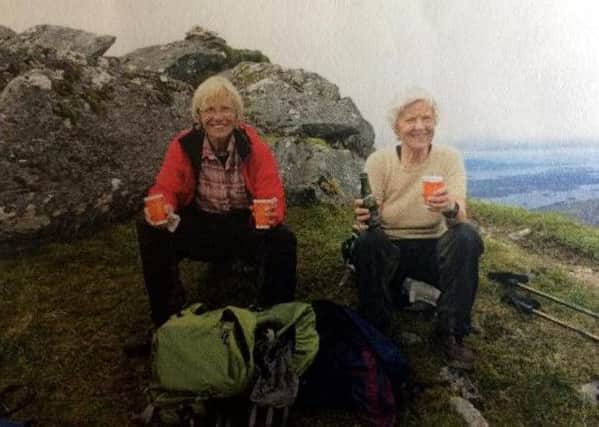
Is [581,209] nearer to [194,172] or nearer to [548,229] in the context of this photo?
[548,229]

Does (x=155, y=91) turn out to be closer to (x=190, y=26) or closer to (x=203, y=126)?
(x=190, y=26)

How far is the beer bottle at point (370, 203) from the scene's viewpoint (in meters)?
3.31

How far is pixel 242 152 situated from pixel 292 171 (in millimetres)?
1107

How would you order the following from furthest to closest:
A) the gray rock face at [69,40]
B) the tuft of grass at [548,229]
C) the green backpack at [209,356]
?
the tuft of grass at [548,229]
the gray rock face at [69,40]
the green backpack at [209,356]

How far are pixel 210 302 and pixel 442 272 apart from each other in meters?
1.47

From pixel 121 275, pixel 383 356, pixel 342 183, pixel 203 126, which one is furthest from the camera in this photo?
pixel 342 183

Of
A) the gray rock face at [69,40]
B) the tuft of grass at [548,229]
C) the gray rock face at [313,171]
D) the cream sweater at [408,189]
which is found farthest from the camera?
the tuft of grass at [548,229]

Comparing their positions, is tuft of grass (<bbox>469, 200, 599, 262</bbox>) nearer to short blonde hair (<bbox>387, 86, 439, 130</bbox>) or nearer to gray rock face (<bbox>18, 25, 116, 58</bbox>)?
short blonde hair (<bbox>387, 86, 439, 130</bbox>)

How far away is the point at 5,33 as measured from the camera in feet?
12.1

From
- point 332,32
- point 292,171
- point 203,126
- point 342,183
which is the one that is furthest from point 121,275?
point 332,32

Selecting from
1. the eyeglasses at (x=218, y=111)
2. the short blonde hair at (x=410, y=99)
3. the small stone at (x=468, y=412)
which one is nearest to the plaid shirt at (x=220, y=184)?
the eyeglasses at (x=218, y=111)

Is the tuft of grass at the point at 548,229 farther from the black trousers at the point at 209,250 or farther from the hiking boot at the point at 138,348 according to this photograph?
the hiking boot at the point at 138,348

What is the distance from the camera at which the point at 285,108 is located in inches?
192

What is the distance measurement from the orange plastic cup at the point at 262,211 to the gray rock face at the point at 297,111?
1834 millimetres
